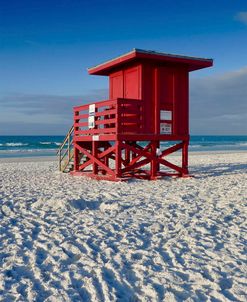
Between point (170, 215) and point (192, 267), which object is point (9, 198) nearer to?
point (170, 215)

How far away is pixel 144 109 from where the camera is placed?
42.3 feet

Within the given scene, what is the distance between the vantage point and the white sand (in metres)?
4.12

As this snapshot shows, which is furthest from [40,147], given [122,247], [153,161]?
[122,247]

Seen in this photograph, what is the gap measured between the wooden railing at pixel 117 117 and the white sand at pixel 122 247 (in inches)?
140

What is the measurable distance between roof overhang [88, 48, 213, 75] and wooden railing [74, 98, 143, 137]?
4.83 ft

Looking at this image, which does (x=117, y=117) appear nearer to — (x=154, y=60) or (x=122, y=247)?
(x=154, y=60)

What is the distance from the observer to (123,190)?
10359mm

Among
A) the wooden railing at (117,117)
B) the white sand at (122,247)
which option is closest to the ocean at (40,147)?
the wooden railing at (117,117)

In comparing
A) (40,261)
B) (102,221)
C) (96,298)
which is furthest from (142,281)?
(102,221)

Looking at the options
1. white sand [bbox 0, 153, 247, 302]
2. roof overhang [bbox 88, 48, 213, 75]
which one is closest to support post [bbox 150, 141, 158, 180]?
roof overhang [bbox 88, 48, 213, 75]

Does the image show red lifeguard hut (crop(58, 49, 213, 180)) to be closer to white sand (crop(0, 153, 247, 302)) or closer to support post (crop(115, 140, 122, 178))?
support post (crop(115, 140, 122, 178))

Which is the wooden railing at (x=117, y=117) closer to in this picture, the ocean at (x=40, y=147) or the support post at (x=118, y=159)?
the support post at (x=118, y=159)

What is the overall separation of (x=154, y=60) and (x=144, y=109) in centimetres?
171

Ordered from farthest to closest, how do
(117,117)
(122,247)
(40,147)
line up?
(40,147), (117,117), (122,247)
